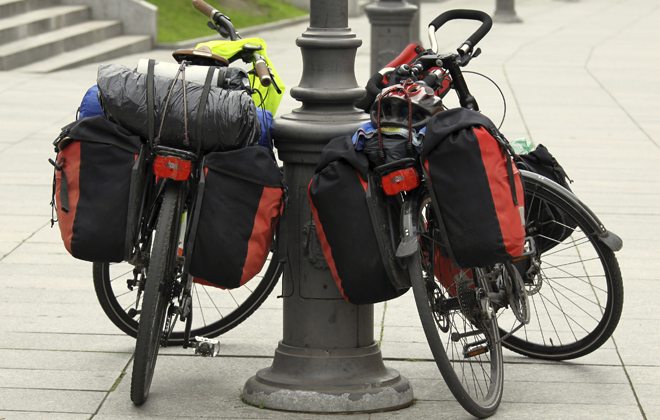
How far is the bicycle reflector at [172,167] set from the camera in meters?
4.67

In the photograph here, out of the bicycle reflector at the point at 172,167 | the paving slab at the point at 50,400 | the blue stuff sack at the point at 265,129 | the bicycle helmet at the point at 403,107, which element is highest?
the bicycle helmet at the point at 403,107

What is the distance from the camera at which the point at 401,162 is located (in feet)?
15.0

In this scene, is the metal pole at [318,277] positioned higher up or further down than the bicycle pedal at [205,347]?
higher up

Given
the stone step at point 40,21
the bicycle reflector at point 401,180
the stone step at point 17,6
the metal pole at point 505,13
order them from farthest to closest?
the metal pole at point 505,13 < the stone step at point 17,6 < the stone step at point 40,21 < the bicycle reflector at point 401,180

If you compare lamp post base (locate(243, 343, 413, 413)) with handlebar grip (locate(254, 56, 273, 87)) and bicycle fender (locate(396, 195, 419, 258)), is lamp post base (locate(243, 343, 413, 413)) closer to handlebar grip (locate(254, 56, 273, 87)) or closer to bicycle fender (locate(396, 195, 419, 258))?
bicycle fender (locate(396, 195, 419, 258))

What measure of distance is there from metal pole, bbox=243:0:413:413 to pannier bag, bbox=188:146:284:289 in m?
0.23

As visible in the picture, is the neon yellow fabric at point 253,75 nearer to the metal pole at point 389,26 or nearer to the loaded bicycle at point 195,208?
the loaded bicycle at point 195,208

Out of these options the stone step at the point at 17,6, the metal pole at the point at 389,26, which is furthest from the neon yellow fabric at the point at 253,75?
the stone step at the point at 17,6

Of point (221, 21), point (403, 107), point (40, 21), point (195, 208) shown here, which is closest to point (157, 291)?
point (195, 208)

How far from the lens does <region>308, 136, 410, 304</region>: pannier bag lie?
4586mm

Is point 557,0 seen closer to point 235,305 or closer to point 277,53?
point 277,53

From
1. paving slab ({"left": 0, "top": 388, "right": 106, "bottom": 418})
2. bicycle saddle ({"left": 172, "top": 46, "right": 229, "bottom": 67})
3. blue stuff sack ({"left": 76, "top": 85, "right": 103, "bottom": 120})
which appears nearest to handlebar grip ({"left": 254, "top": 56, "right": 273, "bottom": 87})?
bicycle saddle ({"left": 172, "top": 46, "right": 229, "bottom": 67})

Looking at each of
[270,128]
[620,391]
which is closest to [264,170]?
[270,128]

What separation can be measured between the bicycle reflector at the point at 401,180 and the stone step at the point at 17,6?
13.2m
